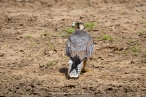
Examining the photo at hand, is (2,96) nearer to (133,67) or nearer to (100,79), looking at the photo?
(100,79)

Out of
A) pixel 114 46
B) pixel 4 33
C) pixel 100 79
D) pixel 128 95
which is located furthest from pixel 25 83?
pixel 4 33

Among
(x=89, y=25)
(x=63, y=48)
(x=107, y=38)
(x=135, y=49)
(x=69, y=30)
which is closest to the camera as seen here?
(x=135, y=49)

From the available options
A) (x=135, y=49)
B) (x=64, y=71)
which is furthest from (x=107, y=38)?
(x=64, y=71)

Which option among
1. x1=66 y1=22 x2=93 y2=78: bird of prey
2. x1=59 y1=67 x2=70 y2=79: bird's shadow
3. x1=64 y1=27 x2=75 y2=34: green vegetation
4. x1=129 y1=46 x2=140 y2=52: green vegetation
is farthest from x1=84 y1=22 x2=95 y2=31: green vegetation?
x1=59 y1=67 x2=70 y2=79: bird's shadow

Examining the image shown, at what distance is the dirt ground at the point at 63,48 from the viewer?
7.98 meters

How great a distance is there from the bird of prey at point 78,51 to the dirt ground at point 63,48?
0.19 meters

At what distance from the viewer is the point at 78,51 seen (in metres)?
8.55

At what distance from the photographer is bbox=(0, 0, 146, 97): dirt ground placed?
798cm

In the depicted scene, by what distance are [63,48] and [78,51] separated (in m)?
1.77

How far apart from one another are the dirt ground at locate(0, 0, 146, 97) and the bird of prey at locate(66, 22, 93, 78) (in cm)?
19

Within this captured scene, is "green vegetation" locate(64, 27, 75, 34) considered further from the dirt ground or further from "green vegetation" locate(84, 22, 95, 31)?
"green vegetation" locate(84, 22, 95, 31)

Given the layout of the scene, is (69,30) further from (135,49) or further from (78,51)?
(78,51)

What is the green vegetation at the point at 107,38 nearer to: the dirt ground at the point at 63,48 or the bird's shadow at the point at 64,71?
the dirt ground at the point at 63,48

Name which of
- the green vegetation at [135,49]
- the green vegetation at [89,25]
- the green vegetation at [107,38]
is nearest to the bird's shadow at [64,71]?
the green vegetation at [135,49]
